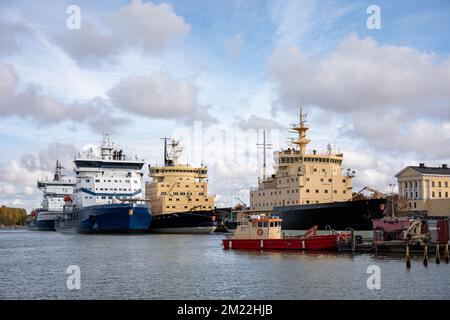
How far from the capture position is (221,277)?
101 feet

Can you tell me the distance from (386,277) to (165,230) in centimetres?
5703

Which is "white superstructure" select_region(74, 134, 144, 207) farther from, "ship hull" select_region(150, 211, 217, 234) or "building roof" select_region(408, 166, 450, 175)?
"building roof" select_region(408, 166, 450, 175)

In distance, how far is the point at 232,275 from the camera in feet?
104

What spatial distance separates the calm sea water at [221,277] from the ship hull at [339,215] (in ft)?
42.8

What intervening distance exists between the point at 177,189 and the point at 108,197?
1062 centimetres

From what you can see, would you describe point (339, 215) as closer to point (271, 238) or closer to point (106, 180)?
point (271, 238)

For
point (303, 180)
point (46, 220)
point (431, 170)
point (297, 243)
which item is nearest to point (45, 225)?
point (46, 220)

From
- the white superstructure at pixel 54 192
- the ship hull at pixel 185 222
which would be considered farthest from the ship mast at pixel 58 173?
the ship hull at pixel 185 222

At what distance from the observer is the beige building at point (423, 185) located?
108062 millimetres

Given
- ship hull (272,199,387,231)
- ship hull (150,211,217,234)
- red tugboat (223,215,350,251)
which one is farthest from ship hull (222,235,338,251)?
ship hull (150,211,217,234)

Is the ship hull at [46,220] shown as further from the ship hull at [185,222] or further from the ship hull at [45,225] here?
the ship hull at [185,222]
